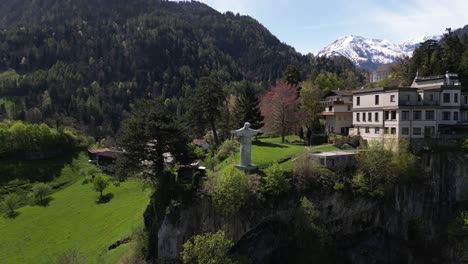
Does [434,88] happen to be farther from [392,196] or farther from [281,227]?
[281,227]

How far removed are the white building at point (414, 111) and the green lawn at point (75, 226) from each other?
112 feet

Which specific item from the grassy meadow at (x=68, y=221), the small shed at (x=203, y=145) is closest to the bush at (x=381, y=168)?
the grassy meadow at (x=68, y=221)

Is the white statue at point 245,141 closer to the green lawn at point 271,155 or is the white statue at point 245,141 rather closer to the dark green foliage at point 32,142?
the green lawn at point 271,155

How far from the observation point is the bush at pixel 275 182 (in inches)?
1272

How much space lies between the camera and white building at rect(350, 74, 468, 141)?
4291cm

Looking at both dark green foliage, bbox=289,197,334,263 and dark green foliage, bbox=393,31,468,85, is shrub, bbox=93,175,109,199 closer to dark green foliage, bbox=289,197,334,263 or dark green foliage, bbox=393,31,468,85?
dark green foliage, bbox=289,197,334,263

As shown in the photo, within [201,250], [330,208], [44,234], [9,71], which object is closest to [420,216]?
[330,208]

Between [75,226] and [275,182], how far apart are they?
99.4 ft

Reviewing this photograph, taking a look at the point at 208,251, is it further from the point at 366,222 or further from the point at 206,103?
the point at 206,103

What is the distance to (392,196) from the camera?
124ft

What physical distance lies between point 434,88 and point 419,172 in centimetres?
1258

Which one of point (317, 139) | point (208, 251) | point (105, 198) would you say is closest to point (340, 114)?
point (317, 139)

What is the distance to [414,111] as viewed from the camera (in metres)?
43.0

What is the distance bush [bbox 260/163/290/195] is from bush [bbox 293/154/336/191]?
192 centimetres
